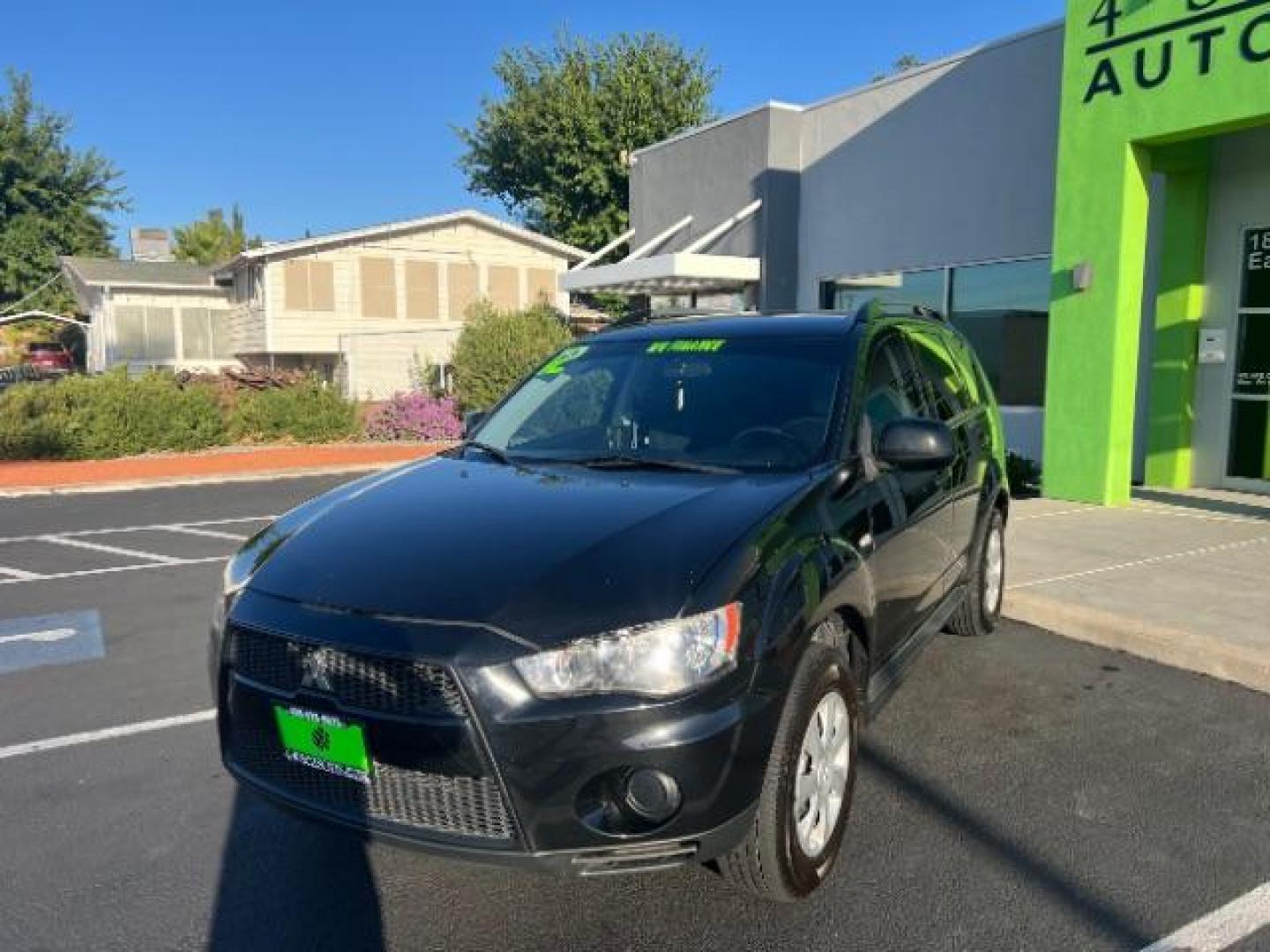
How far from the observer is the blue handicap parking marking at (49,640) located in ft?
18.7

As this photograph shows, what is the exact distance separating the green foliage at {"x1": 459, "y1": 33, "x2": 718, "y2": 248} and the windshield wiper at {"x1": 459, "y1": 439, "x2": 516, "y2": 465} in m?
30.2

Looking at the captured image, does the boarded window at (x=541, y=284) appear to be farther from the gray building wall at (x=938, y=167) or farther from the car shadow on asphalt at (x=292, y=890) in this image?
the car shadow on asphalt at (x=292, y=890)

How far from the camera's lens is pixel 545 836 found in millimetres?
2533

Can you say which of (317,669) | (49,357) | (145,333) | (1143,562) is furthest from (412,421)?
(49,357)

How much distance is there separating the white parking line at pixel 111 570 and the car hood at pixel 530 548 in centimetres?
559

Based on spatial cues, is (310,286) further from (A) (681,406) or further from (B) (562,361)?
(A) (681,406)

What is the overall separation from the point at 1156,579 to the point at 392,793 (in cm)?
553

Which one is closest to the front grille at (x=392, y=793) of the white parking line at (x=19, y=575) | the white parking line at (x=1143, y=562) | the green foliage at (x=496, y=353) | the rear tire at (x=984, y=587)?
the rear tire at (x=984, y=587)

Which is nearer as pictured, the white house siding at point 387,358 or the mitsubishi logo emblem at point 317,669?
the mitsubishi logo emblem at point 317,669

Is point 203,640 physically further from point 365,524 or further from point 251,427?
point 251,427

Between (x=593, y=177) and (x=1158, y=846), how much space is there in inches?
1293

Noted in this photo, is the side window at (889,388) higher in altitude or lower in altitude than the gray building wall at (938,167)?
lower

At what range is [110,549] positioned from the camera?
9.28 metres

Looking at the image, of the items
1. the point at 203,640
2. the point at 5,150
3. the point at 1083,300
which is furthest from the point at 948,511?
the point at 5,150
